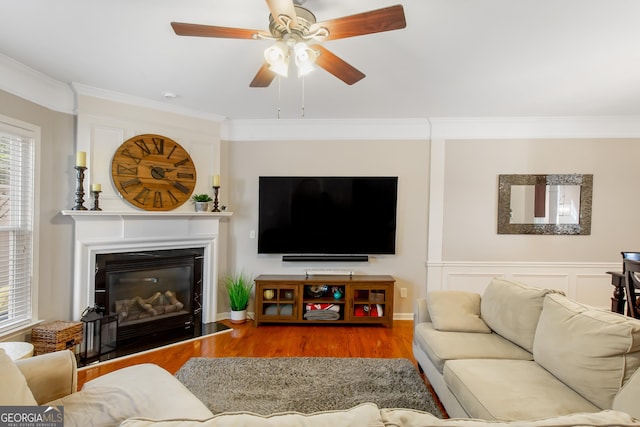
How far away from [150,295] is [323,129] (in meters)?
2.78

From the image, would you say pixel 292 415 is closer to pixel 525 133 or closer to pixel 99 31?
pixel 99 31

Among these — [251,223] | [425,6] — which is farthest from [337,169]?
[425,6]

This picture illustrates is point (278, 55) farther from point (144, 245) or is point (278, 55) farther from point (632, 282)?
point (632, 282)

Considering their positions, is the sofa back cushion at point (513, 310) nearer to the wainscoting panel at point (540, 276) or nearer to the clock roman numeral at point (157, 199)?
the wainscoting panel at point (540, 276)

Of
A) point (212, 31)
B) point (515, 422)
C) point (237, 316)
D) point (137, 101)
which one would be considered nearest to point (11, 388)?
point (515, 422)

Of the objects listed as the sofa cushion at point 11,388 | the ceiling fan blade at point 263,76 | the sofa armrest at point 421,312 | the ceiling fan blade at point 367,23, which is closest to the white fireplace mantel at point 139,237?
the ceiling fan blade at point 263,76

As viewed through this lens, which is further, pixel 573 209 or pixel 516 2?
pixel 573 209

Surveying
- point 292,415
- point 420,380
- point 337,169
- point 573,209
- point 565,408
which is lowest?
point 420,380

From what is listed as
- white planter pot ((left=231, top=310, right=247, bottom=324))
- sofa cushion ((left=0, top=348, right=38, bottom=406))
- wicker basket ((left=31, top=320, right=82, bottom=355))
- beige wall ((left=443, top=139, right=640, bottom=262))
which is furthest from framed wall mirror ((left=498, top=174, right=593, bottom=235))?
wicker basket ((left=31, top=320, right=82, bottom=355))

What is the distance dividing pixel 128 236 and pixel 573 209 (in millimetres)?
5040

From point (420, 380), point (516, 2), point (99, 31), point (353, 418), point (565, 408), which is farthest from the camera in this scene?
point (420, 380)

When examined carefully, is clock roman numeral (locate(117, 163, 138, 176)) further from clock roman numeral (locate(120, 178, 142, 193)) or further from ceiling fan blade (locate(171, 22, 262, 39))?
ceiling fan blade (locate(171, 22, 262, 39))

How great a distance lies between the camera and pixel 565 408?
4.36 feet

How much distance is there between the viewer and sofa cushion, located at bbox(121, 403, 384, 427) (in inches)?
24.0
